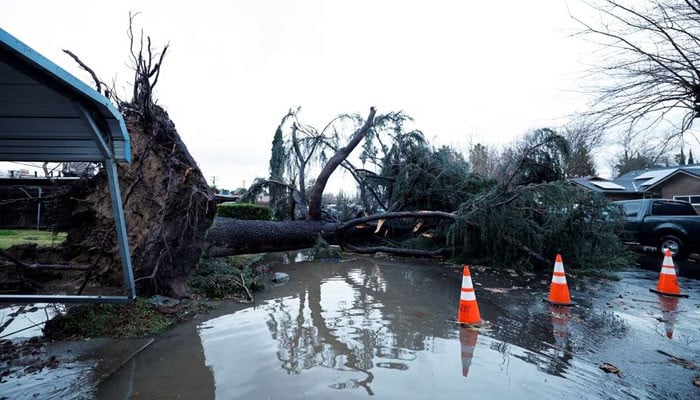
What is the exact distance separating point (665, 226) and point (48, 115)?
1269 cm

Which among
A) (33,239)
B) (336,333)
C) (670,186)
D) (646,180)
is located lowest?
(336,333)

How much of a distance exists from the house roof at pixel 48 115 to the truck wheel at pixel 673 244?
12232 millimetres

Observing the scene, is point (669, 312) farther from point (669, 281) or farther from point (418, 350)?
point (418, 350)

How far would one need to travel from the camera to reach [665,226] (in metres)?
9.74

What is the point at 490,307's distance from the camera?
473cm

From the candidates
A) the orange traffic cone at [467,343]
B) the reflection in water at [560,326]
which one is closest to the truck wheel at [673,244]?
the reflection in water at [560,326]

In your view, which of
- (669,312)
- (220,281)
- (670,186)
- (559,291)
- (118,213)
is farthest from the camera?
(670,186)

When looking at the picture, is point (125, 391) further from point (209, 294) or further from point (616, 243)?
point (616, 243)

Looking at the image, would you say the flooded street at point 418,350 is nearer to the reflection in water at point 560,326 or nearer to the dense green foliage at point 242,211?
the reflection in water at point 560,326

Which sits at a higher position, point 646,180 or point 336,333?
point 646,180

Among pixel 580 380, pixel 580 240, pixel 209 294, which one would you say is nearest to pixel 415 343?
pixel 580 380

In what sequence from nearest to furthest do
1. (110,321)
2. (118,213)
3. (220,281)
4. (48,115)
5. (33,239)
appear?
1. (48,115)
2. (118,213)
3. (110,321)
4. (220,281)
5. (33,239)

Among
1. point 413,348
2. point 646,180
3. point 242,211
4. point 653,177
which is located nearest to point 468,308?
point 413,348

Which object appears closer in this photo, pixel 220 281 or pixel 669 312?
pixel 669 312
